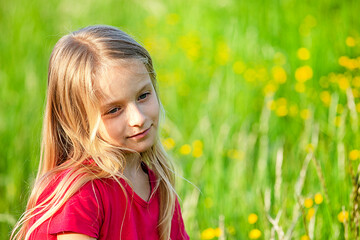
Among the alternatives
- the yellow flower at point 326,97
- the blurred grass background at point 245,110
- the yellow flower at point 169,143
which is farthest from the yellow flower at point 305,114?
the yellow flower at point 169,143

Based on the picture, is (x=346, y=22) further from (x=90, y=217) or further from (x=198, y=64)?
(x=90, y=217)

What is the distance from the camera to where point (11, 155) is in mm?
2809

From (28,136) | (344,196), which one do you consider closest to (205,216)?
(344,196)

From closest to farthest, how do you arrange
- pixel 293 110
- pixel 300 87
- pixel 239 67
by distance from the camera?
pixel 293 110 → pixel 300 87 → pixel 239 67

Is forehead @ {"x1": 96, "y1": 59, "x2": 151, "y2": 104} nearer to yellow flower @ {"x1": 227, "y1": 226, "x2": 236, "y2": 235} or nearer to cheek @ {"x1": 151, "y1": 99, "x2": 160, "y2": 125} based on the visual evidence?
cheek @ {"x1": 151, "y1": 99, "x2": 160, "y2": 125}

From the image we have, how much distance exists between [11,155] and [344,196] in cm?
160

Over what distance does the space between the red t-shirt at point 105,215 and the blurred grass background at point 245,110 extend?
371 millimetres

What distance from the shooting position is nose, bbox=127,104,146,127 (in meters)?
1.50

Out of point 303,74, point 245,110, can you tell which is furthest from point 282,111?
point 303,74

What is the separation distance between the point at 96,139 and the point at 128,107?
5.0 inches

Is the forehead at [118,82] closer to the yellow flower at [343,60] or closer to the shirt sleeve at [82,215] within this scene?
the shirt sleeve at [82,215]

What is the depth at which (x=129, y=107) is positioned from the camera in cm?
150

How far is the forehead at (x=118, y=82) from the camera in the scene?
1.50 meters

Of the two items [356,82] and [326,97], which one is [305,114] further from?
[356,82]
